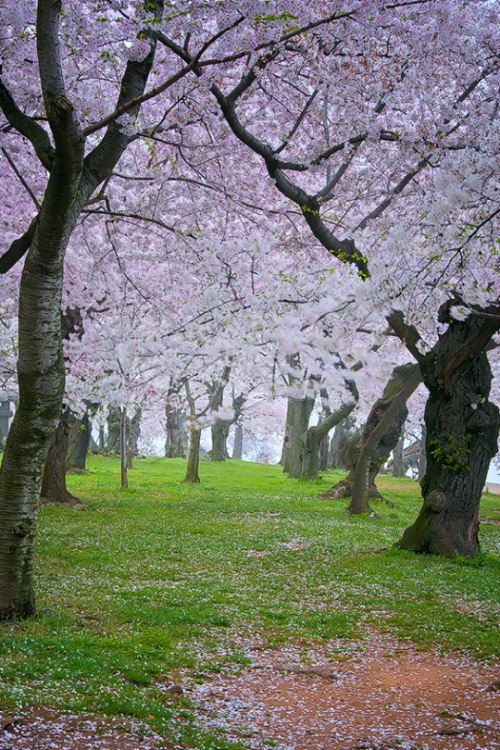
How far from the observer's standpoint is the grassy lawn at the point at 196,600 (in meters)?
5.03

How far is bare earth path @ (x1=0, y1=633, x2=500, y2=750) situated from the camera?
4.22m

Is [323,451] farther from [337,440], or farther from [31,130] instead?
[31,130]

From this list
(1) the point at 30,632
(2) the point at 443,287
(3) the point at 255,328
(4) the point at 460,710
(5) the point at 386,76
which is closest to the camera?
(4) the point at 460,710

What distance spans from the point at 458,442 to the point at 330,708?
7224mm

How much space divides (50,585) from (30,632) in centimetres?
269

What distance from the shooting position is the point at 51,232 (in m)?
6.13

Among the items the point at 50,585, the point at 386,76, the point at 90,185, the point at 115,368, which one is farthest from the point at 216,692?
the point at 115,368

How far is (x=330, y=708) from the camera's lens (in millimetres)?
5105

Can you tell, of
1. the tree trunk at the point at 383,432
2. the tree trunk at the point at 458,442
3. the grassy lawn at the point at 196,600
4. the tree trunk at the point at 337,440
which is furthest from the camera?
the tree trunk at the point at 337,440

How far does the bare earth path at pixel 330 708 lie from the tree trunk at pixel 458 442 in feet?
16.5

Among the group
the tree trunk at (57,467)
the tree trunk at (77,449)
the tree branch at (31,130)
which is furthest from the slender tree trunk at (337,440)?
the tree branch at (31,130)

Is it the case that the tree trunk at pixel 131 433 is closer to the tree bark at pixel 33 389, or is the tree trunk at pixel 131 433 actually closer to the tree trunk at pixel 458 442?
the tree trunk at pixel 458 442

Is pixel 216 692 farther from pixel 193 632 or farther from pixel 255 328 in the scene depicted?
pixel 255 328

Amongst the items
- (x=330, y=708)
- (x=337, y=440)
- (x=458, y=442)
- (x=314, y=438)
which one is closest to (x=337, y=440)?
(x=337, y=440)
